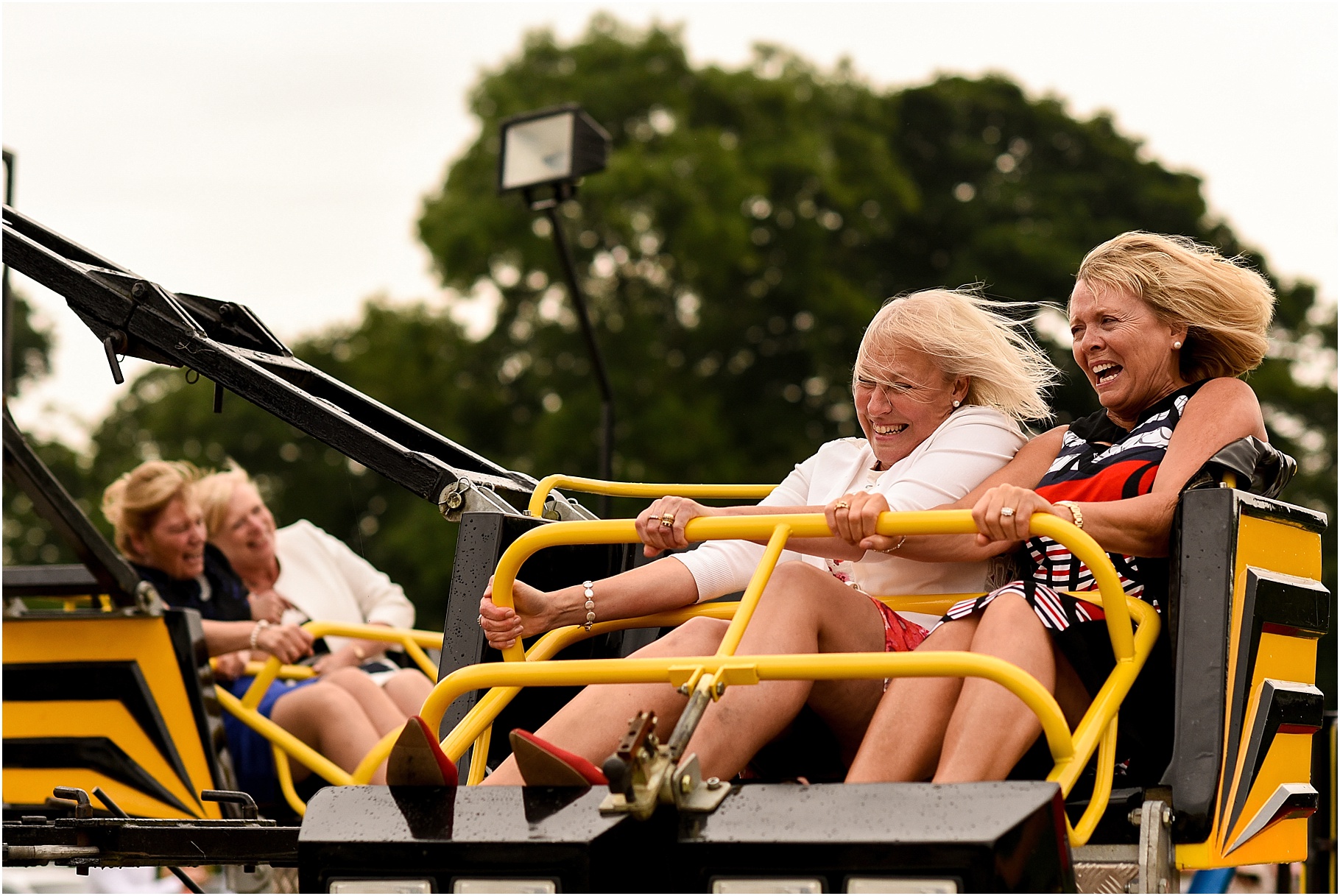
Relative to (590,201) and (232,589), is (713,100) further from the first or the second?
(232,589)

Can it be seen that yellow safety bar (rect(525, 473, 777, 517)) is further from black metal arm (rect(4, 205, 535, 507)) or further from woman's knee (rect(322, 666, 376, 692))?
woman's knee (rect(322, 666, 376, 692))

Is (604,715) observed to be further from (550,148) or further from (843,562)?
(550,148)

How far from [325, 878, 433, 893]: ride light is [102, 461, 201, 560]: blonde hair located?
3.23m

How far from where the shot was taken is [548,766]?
2139 mm

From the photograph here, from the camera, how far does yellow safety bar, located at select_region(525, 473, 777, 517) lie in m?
3.49

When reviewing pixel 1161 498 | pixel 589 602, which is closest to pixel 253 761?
pixel 589 602

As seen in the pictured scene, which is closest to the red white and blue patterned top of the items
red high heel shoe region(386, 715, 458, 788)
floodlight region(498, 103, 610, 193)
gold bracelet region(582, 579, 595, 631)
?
gold bracelet region(582, 579, 595, 631)

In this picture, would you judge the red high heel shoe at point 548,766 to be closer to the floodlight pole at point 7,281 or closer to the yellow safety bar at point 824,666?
the yellow safety bar at point 824,666

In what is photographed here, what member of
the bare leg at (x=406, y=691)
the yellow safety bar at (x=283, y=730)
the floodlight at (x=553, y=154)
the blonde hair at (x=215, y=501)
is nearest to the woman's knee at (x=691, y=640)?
the yellow safety bar at (x=283, y=730)

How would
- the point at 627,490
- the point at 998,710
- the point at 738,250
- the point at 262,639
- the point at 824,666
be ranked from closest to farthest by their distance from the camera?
the point at 824,666 → the point at 998,710 → the point at 627,490 → the point at 262,639 → the point at 738,250

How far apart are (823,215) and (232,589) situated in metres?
13.8

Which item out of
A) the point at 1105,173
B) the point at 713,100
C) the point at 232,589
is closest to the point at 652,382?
the point at 713,100

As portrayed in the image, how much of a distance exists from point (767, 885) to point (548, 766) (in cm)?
39

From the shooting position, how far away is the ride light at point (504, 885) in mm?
1970
